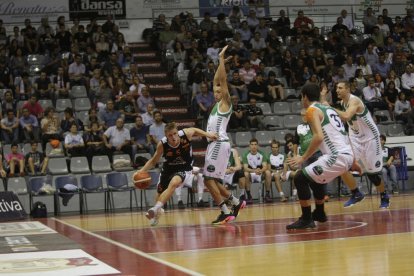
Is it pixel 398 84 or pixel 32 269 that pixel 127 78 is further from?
pixel 32 269

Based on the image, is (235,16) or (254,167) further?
(235,16)

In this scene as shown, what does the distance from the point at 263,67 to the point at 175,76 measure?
2.64m

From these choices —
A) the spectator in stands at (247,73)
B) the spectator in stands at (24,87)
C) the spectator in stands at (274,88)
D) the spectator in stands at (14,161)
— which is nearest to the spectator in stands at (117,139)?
the spectator in stands at (14,161)

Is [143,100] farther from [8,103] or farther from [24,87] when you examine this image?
[8,103]

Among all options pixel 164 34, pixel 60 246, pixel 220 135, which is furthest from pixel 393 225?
pixel 164 34

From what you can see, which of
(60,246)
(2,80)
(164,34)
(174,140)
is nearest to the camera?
(60,246)

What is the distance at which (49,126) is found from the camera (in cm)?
1856

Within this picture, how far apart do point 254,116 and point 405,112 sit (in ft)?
14.5

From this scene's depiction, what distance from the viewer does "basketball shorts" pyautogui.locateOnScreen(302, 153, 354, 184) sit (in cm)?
911

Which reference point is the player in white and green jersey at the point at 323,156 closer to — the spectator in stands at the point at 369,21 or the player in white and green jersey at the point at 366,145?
the player in white and green jersey at the point at 366,145

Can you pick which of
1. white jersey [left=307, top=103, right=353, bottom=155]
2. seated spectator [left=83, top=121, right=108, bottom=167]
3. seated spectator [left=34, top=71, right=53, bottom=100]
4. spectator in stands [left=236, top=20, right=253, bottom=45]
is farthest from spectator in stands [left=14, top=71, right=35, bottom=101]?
white jersey [left=307, top=103, right=353, bottom=155]

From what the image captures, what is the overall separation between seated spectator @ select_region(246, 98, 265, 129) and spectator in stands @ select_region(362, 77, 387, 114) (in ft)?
11.0

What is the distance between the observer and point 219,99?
11102mm

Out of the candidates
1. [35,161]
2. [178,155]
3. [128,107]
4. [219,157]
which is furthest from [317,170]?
[128,107]
